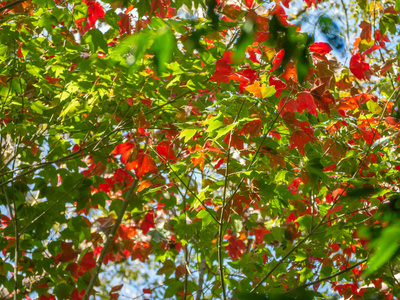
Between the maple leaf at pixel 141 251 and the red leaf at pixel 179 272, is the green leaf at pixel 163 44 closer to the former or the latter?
the red leaf at pixel 179 272

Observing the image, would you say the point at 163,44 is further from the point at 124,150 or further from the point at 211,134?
the point at 124,150

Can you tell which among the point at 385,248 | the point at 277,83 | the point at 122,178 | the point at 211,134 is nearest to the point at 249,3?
the point at 277,83

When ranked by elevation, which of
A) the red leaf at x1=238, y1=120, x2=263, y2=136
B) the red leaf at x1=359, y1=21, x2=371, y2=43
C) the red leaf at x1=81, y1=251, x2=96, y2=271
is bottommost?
the red leaf at x1=238, y1=120, x2=263, y2=136

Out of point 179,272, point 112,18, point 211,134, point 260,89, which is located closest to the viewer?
point 260,89

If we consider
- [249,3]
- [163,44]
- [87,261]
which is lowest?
[163,44]

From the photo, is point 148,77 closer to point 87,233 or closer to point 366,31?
point 87,233

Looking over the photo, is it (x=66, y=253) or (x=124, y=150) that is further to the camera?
(x=66, y=253)

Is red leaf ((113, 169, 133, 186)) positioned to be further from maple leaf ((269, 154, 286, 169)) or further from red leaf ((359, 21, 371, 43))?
red leaf ((359, 21, 371, 43))

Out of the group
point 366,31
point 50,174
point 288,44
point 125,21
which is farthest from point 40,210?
point 366,31

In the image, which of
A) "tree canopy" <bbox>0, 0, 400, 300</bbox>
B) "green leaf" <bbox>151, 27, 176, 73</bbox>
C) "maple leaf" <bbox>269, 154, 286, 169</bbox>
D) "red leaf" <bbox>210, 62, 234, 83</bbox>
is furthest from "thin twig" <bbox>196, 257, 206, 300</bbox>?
"green leaf" <bbox>151, 27, 176, 73</bbox>

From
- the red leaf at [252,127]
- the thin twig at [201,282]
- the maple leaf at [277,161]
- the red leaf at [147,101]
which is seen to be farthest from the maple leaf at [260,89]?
the thin twig at [201,282]

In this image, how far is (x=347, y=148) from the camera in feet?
6.37

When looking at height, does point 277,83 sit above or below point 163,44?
above

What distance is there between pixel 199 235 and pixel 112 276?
3.87 m
